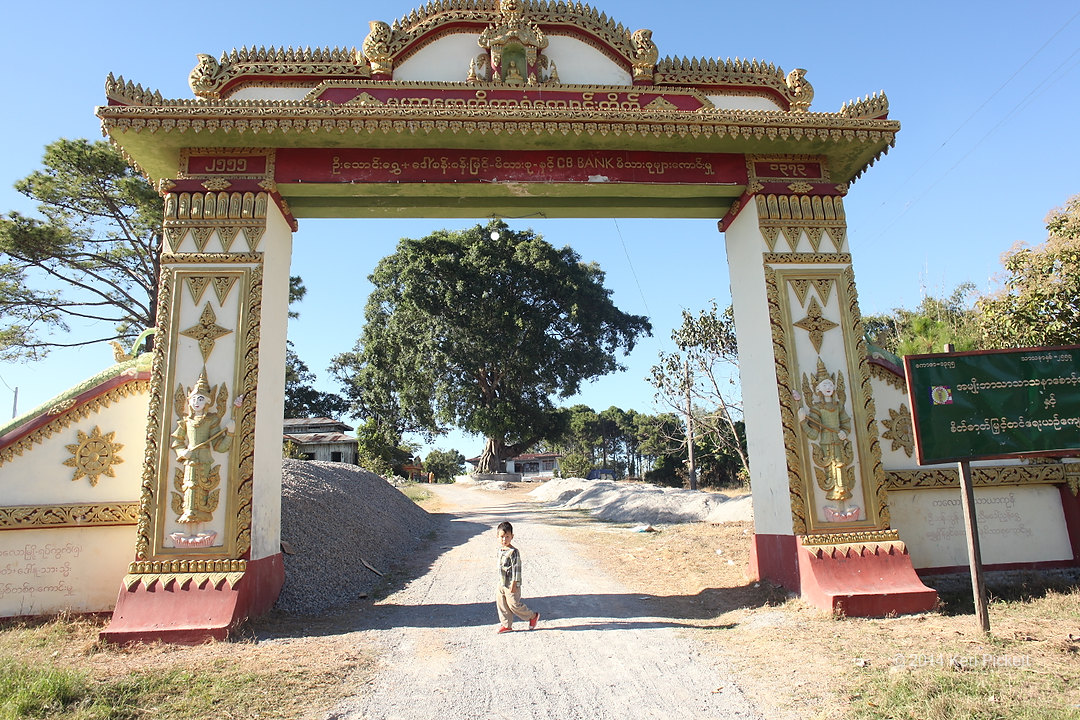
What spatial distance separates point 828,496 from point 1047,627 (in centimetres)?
209

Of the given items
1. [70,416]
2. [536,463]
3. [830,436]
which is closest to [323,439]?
[70,416]

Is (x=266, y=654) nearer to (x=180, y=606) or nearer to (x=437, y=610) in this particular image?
(x=180, y=606)

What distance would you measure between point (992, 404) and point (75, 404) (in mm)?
9087

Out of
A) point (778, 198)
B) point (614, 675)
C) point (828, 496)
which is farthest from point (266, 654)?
point (778, 198)

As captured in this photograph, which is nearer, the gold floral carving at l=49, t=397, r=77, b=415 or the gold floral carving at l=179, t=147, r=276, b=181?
the gold floral carving at l=49, t=397, r=77, b=415

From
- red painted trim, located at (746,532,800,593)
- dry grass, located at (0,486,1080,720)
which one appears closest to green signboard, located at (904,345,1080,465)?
dry grass, located at (0,486,1080,720)

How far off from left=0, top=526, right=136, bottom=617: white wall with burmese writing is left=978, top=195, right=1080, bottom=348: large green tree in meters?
11.1

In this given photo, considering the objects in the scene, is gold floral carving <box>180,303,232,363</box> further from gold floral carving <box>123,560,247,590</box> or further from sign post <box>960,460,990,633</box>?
sign post <box>960,460,990,633</box>

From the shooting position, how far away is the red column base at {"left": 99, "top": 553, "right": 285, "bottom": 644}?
5.84 meters

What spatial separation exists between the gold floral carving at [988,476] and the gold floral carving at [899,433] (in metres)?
0.29

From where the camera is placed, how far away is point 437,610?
7184mm

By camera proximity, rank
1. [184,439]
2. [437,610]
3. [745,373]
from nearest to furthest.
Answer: [184,439]
[437,610]
[745,373]

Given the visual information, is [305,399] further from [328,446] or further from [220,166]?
[220,166]

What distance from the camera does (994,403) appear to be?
5773 mm
